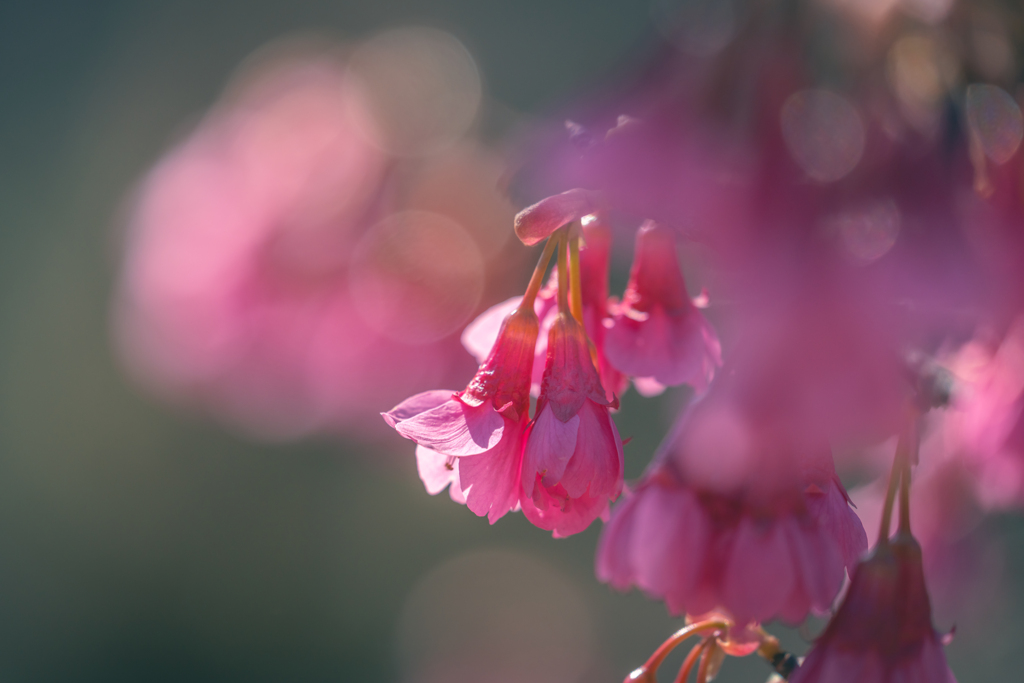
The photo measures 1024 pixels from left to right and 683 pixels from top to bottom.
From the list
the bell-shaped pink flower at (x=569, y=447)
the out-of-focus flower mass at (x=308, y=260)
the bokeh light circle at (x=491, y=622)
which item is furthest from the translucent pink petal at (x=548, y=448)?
the bokeh light circle at (x=491, y=622)

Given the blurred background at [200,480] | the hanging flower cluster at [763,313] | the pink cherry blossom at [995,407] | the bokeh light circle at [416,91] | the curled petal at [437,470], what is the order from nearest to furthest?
the hanging flower cluster at [763,313] < the curled petal at [437,470] < the pink cherry blossom at [995,407] < the bokeh light circle at [416,91] < the blurred background at [200,480]

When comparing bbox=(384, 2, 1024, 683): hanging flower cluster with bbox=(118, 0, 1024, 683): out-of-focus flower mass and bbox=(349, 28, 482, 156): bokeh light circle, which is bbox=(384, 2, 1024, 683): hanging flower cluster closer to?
bbox=(118, 0, 1024, 683): out-of-focus flower mass

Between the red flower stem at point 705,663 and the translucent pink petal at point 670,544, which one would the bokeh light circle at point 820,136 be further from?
the red flower stem at point 705,663

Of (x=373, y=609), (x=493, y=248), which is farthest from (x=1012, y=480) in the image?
(x=373, y=609)

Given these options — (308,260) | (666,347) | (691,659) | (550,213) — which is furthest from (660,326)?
(308,260)

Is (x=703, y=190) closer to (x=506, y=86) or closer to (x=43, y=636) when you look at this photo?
(x=506, y=86)

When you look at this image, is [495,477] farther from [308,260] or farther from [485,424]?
[308,260]
